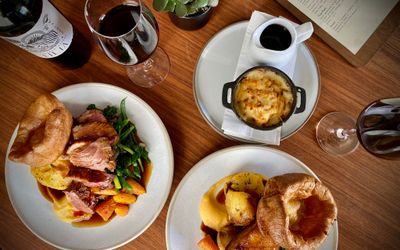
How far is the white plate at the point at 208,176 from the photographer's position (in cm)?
107

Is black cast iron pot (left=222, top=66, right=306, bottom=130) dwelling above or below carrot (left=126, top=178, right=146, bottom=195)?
above

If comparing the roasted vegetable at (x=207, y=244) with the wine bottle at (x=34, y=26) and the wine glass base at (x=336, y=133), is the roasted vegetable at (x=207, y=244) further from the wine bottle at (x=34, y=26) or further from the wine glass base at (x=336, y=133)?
the wine bottle at (x=34, y=26)

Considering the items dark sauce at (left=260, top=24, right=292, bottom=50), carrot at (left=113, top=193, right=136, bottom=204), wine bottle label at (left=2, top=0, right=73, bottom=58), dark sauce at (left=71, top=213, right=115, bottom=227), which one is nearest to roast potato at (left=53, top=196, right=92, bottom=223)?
dark sauce at (left=71, top=213, right=115, bottom=227)

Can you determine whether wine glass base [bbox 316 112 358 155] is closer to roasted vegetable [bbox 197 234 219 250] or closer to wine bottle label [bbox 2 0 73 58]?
roasted vegetable [bbox 197 234 219 250]

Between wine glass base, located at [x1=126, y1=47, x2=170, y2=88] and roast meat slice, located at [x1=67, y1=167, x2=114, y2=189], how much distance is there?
33cm

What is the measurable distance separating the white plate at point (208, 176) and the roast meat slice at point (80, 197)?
268 mm

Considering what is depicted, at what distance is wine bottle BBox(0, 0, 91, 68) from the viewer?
0.85 meters

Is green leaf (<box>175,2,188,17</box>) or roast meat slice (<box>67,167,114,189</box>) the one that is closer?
green leaf (<box>175,2,188,17</box>)

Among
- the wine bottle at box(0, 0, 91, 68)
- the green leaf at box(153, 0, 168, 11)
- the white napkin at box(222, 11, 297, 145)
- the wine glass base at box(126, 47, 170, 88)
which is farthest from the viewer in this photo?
the wine glass base at box(126, 47, 170, 88)

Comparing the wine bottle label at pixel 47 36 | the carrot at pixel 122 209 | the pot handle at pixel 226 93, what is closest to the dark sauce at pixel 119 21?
the wine bottle label at pixel 47 36

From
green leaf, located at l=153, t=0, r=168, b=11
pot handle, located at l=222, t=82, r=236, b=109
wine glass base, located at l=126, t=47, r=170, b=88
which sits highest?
green leaf, located at l=153, t=0, r=168, b=11

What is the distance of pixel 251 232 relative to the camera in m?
0.98

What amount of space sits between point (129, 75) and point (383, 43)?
84cm

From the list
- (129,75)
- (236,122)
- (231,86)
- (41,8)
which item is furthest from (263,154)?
(41,8)
